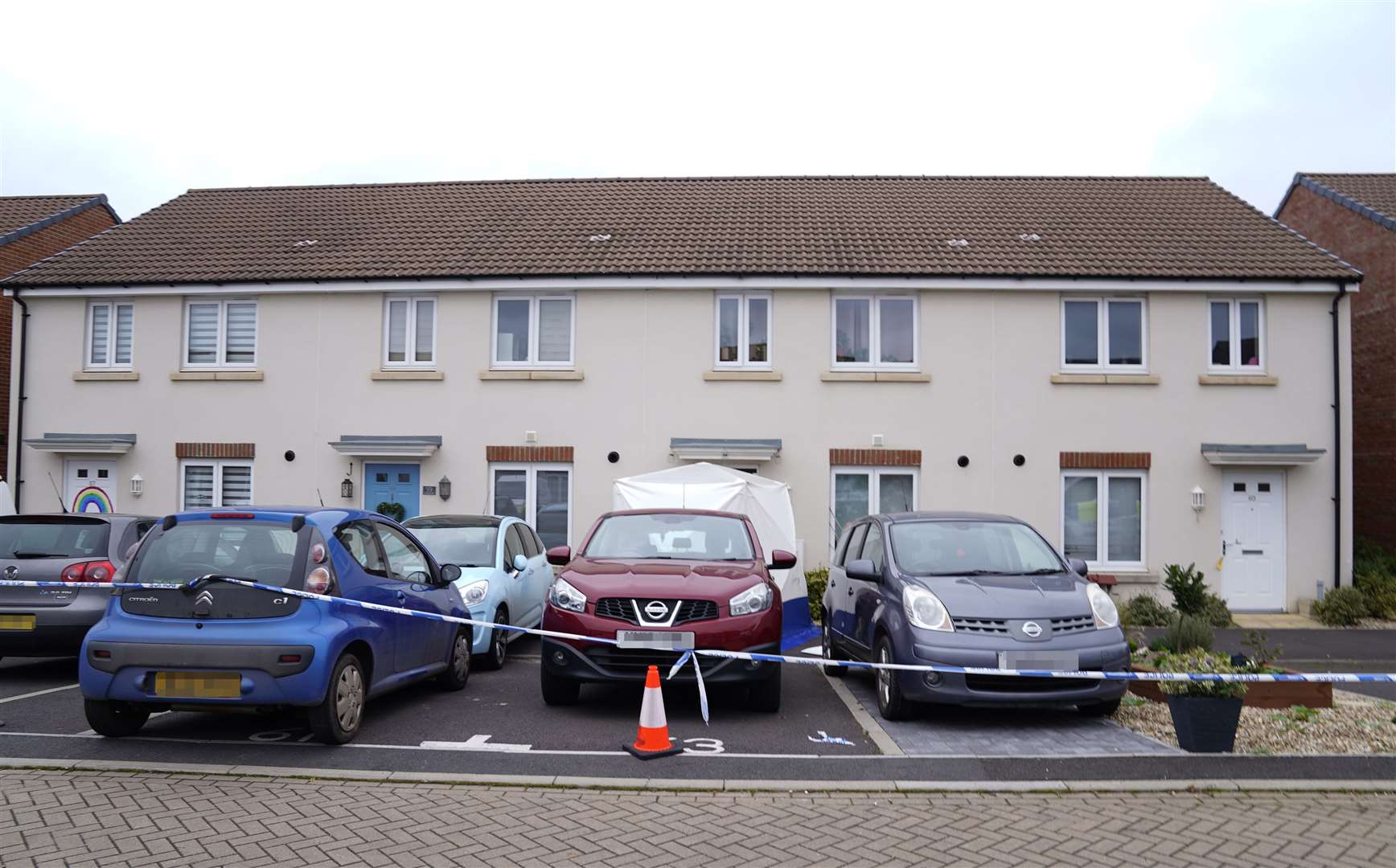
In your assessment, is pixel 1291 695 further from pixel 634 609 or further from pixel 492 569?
pixel 492 569

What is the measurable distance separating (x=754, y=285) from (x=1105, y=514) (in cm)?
654

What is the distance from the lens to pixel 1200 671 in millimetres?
7602

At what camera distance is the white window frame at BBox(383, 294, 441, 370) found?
17.3 meters

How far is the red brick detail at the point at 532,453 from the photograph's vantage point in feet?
55.2

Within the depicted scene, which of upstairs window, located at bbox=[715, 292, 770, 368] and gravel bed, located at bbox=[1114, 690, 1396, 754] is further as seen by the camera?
upstairs window, located at bbox=[715, 292, 770, 368]

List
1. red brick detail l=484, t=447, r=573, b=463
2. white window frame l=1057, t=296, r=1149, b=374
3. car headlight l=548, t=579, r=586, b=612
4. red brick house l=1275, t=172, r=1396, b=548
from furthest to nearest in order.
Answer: red brick house l=1275, t=172, r=1396, b=548
red brick detail l=484, t=447, r=573, b=463
white window frame l=1057, t=296, r=1149, b=374
car headlight l=548, t=579, r=586, b=612

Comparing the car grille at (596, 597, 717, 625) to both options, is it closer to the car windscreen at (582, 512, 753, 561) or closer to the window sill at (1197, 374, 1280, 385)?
the car windscreen at (582, 512, 753, 561)

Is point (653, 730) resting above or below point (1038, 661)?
below

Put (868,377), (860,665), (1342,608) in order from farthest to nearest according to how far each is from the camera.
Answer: (868,377) → (1342,608) → (860,665)

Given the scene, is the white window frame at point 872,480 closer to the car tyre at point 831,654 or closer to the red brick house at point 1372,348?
the car tyre at point 831,654

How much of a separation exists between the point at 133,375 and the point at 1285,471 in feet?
61.3

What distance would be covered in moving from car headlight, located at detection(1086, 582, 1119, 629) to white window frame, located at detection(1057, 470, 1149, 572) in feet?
26.7

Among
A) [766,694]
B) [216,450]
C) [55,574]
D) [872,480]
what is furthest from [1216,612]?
[216,450]

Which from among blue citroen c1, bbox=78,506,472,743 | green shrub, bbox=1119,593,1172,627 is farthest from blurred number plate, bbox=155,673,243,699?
green shrub, bbox=1119,593,1172,627
